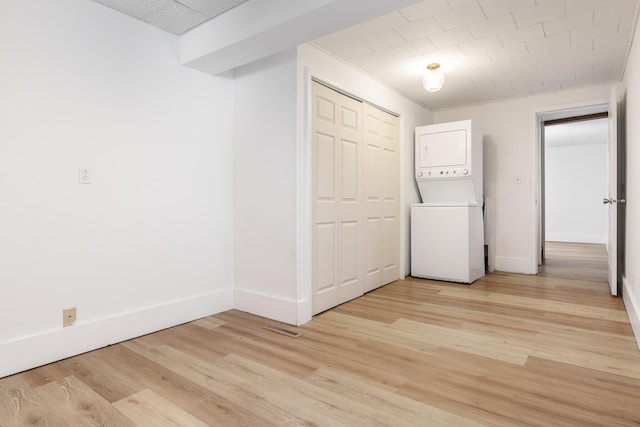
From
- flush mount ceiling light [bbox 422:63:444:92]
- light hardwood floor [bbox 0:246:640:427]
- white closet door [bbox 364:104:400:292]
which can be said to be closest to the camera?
light hardwood floor [bbox 0:246:640:427]

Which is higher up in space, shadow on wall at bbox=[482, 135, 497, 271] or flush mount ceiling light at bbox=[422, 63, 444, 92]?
flush mount ceiling light at bbox=[422, 63, 444, 92]

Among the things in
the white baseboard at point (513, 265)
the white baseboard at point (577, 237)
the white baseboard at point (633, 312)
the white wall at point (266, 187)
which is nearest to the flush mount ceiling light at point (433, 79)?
the white wall at point (266, 187)

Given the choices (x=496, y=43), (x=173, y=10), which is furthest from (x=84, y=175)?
(x=496, y=43)

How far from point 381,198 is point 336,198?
34.4 inches

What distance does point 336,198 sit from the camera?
3.16m

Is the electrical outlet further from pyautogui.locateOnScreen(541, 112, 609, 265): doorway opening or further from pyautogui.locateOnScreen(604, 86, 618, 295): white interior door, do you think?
pyautogui.locateOnScreen(541, 112, 609, 265): doorway opening

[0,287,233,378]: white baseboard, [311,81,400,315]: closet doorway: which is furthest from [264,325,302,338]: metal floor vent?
[0,287,233,378]: white baseboard

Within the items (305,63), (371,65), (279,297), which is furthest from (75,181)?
(371,65)

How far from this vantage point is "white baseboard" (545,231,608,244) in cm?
800

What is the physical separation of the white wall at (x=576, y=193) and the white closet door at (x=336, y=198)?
7281 millimetres

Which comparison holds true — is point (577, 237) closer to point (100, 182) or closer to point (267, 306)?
point (267, 306)

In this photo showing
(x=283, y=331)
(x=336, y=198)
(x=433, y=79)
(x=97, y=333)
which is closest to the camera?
(x=97, y=333)

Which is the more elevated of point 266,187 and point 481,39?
point 481,39

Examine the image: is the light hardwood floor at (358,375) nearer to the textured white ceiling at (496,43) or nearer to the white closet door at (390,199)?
the white closet door at (390,199)
